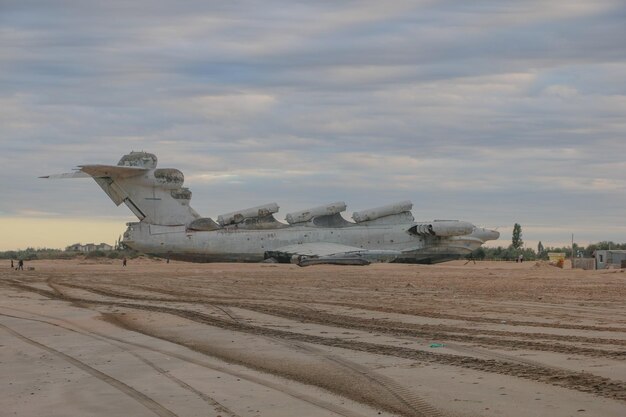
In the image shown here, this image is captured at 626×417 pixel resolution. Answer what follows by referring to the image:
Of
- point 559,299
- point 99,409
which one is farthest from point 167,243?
point 99,409

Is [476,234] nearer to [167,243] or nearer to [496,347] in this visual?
[167,243]

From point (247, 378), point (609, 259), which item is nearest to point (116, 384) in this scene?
point (247, 378)

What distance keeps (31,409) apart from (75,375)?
1.95m

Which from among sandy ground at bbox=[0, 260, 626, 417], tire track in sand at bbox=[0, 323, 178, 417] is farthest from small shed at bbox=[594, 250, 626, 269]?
tire track in sand at bbox=[0, 323, 178, 417]

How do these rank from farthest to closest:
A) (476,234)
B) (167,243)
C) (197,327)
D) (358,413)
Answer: (476,234)
(167,243)
(197,327)
(358,413)

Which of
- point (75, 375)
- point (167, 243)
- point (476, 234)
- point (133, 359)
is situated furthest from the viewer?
point (476, 234)

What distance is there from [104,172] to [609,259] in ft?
91.1

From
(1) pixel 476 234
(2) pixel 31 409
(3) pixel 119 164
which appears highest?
(3) pixel 119 164

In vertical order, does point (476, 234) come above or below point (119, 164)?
below

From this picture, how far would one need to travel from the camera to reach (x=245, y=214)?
184 ft

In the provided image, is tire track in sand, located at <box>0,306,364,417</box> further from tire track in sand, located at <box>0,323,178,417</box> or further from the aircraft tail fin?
the aircraft tail fin

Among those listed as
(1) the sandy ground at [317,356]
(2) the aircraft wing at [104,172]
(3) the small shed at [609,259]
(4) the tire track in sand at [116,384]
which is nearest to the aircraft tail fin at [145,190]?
(2) the aircraft wing at [104,172]

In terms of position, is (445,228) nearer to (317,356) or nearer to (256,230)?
(256,230)

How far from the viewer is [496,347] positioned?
41.2ft
